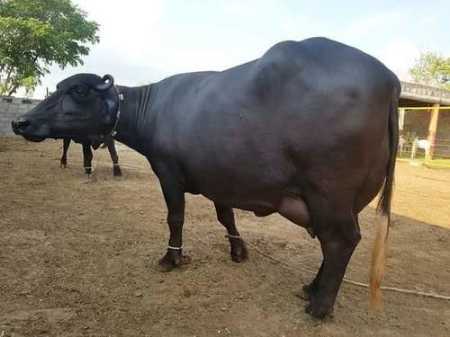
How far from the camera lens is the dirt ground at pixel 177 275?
295cm

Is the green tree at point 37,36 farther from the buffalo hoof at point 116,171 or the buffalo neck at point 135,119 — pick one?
the buffalo neck at point 135,119

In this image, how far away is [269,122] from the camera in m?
2.97

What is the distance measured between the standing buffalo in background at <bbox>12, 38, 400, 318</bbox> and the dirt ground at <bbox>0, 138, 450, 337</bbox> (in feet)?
1.35

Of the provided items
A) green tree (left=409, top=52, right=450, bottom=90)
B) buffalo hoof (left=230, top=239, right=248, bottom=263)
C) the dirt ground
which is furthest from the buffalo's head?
green tree (left=409, top=52, right=450, bottom=90)

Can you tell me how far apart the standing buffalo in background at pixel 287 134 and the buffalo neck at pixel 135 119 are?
12 centimetres

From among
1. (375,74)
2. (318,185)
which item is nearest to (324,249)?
(318,185)

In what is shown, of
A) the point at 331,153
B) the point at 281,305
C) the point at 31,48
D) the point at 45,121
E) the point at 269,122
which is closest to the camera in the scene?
the point at 331,153

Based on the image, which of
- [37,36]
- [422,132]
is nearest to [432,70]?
[422,132]

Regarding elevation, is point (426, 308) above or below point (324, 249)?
below

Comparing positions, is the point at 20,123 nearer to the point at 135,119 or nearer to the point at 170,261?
the point at 135,119

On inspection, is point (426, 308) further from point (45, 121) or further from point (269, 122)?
point (45, 121)

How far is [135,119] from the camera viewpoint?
386 centimetres

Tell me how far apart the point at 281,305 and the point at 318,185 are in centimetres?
107

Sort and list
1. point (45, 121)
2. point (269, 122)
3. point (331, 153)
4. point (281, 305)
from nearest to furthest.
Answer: point (331, 153)
point (269, 122)
point (281, 305)
point (45, 121)
